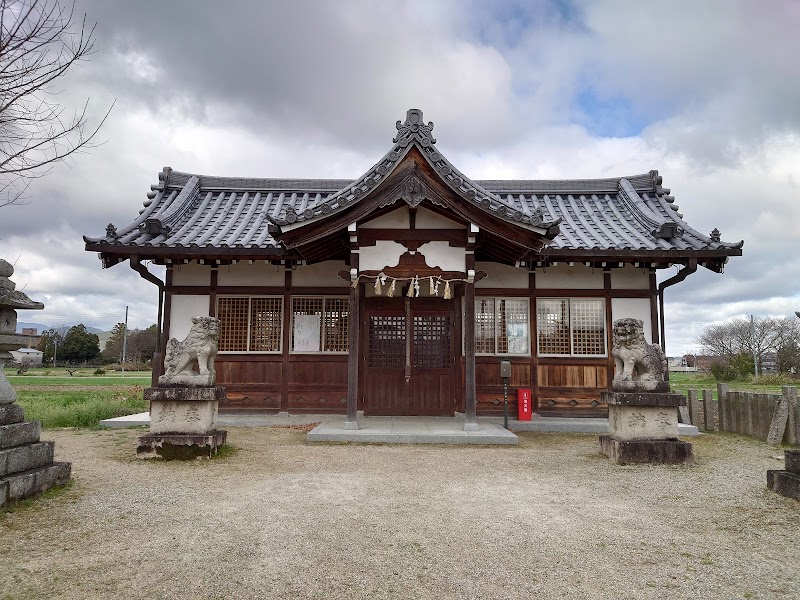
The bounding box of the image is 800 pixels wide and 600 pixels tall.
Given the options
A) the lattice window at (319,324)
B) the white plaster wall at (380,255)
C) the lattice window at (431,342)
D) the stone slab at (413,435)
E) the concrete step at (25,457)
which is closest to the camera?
the concrete step at (25,457)

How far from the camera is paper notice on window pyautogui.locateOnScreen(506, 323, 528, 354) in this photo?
41.0ft

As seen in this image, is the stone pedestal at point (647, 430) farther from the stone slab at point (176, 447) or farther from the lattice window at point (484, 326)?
the stone slab at point (176, 447)

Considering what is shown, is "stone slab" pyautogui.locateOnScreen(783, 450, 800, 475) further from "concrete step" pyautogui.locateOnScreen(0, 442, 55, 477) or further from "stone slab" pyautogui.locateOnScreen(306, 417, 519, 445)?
"concrete step" pyautogui.locateOnScreen(0, 442, 55, 477)

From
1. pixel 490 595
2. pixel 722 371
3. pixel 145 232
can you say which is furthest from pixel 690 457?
pixel 722 371

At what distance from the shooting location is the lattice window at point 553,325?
12477 millimetres

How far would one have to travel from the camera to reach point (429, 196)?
992cm

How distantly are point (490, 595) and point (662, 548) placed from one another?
1953mm

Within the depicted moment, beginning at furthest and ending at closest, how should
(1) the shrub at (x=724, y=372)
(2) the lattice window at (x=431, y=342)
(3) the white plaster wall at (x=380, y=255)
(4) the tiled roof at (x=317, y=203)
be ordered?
(1) the shrub at (x=724, y=372) < (2) the lattice window at (x=431, y=342) < (4) the tiled roof at (x=317, y=203) < (3) the white plaster wall at (x=380, y=255)

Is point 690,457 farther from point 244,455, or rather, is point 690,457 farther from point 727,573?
point 244,455

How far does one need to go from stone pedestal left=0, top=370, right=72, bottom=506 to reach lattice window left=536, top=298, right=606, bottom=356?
397 inches

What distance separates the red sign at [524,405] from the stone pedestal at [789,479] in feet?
19.0

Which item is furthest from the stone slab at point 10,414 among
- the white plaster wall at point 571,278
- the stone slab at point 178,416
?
the white plaster wall at point 571,278

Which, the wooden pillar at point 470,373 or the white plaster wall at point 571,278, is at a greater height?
the white plaster wall at point 571,278

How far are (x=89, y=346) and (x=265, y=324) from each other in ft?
218
